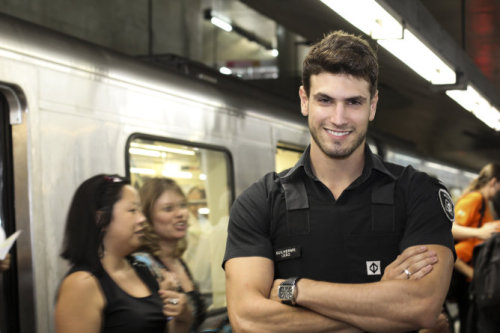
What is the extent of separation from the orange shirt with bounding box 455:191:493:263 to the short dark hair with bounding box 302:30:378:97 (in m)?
4.11

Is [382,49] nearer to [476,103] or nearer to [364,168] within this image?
[476,103]

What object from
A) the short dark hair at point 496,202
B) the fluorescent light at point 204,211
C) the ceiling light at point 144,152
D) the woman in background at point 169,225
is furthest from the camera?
the short dark hair at point 496,202

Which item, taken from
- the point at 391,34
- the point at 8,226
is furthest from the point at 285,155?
the point at 8,226

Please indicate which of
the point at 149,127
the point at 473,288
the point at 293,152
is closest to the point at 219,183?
the point at 149,127

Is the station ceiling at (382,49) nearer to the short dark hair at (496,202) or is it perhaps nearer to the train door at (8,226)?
the short dark hair at (496,202)

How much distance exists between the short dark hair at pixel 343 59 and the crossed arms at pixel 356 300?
568 mm

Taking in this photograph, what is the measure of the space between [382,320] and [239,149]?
3.44m

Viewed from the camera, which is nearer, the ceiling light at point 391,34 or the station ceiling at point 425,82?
the ceiling light at point 391,34

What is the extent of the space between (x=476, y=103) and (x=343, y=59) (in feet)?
19.9

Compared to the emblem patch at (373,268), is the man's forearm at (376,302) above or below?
below

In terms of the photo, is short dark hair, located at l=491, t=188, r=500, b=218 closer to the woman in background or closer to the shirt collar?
the woman in background

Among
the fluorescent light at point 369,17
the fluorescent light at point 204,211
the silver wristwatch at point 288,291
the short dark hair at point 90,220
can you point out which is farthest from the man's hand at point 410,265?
the fluorescent light at point 204,211

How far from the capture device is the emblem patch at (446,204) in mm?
2488

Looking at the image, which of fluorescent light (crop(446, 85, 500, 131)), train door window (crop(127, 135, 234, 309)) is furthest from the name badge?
fluorescent light (crop(446, 85, 500, 131))
